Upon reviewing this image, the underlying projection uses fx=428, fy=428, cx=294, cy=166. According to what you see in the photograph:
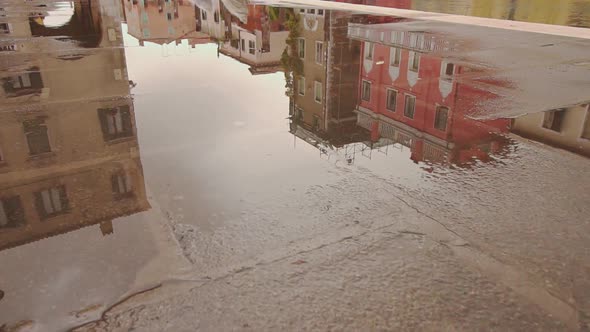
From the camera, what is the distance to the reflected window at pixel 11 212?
2936mm

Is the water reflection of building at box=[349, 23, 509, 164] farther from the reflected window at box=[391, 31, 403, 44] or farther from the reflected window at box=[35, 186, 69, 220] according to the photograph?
the reflected window at box=[35, 186, 69, 220]

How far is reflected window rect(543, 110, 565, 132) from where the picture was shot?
4.71 meters

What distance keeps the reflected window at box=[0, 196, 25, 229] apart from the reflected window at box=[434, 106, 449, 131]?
3.93 meters

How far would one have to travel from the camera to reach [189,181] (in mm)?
3596

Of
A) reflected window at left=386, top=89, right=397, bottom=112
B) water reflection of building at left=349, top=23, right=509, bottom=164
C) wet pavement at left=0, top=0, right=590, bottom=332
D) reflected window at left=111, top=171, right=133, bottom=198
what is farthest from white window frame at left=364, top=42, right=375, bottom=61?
reflected window at left=111, top=171, right=133, bottom=198

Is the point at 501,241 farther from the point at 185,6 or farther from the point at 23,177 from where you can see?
the point at 185,6

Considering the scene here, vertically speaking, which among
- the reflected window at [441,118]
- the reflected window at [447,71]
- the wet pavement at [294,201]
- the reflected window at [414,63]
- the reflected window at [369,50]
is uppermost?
the reflected window at [369,50]

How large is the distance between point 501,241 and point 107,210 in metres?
2.72

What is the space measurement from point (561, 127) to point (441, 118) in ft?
4.22

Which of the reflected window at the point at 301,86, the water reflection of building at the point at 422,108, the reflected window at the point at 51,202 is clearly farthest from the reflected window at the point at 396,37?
the reflected window at the point at 51,202

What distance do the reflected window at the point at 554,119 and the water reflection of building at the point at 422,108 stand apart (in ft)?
1.48

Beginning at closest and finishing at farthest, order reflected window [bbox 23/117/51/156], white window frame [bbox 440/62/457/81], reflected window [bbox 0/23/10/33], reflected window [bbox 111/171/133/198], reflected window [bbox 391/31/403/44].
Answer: reflected window [bbox 111/171/133/198], reflected window [bbox 23/117/51/156], white window frame [bbox 440/62/457/81], reflected window [bbox 391/31/403/44], reflected window [bbox 0/23/10/33]

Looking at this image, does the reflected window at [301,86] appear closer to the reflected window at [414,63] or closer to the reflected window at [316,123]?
the reflected window at [316,123]

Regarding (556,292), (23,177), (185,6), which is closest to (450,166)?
(556,292)
